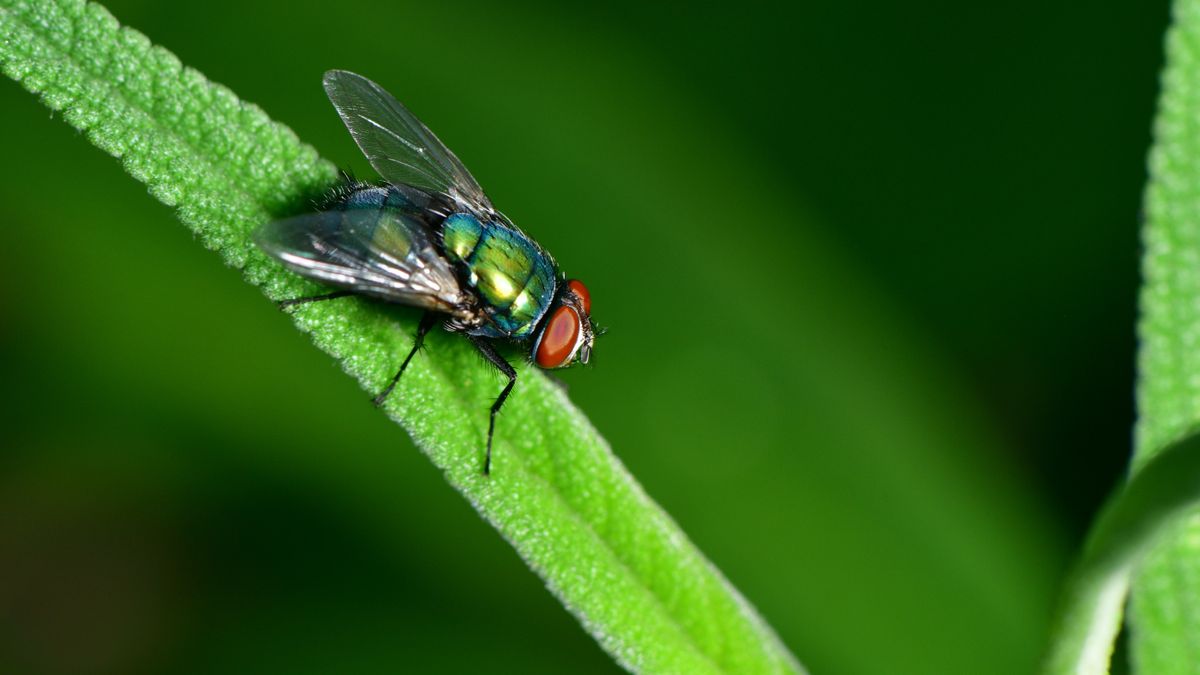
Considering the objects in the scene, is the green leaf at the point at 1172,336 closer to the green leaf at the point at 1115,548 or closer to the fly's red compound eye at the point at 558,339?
the green leaf at the point at 1115,548

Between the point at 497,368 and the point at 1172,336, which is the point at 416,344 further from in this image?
the point at 1172,336

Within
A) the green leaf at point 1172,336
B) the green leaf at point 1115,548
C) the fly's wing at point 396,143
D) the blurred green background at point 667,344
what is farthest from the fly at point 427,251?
the green leaf at point 1172,336

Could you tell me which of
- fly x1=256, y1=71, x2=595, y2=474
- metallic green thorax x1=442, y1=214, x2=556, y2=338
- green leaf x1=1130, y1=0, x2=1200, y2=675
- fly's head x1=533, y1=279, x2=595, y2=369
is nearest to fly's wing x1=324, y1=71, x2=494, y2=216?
fly x1=256, y1=71, x2=595, y2=474

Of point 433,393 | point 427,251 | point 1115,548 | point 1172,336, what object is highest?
point 427,251

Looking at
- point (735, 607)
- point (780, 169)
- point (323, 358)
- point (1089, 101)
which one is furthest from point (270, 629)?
point (1089, 101)

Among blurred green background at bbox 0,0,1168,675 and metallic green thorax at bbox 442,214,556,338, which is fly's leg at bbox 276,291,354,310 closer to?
metallic green thorax at bbox 442,214,556,338

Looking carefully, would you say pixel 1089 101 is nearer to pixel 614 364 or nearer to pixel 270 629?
pixel 614 364

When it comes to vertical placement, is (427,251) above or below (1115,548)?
above

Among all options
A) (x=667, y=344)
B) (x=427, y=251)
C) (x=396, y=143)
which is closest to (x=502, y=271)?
(x=427, y=251)
